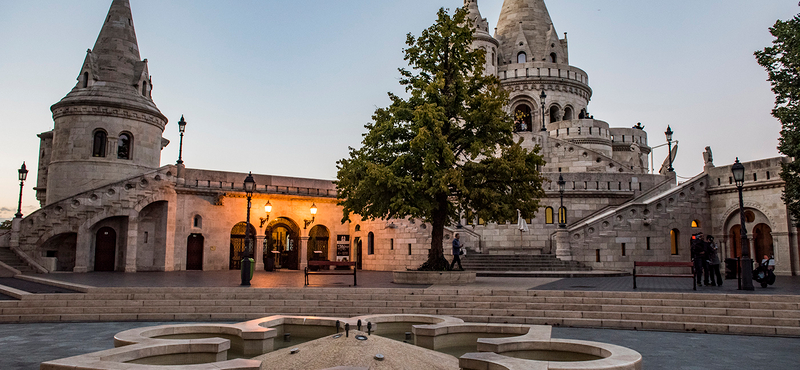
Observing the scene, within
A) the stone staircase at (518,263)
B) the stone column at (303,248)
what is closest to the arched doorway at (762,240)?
the stone staircase at (518,263)

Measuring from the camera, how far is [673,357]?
29.8 feet

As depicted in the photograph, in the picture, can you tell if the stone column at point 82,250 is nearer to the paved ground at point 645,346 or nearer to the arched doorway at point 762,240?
A: the paved ground at point 645,346

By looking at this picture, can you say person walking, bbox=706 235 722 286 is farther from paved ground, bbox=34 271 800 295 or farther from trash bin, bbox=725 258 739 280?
trash bin, bbox=725 258 739 280

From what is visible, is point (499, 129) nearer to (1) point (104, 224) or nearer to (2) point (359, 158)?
(2) point (359, 158)

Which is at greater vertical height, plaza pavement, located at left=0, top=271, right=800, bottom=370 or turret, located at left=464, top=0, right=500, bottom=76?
turret, located at left=464, top=0, right=500, bottom=76

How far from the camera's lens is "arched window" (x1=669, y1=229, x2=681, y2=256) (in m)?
27.3

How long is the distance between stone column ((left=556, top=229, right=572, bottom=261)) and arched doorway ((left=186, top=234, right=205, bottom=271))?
19.3m

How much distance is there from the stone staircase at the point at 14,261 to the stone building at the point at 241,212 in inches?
16.7

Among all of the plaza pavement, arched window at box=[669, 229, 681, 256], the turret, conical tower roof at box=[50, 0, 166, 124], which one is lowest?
the plaza pavement

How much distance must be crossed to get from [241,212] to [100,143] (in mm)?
8481

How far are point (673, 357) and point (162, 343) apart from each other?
8409 mm

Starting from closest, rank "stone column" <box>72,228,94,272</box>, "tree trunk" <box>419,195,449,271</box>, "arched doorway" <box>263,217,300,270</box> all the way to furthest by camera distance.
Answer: "tree trunk" <box>419,195,449,271</box> < "stone column" <box>72,228,94,272</box> < "arched doorway" <box>263,217,300,270</box>

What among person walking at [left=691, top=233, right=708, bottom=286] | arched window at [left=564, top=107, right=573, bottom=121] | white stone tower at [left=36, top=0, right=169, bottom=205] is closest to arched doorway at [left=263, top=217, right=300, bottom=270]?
white stone tower at [left=36, top=0, right=169, bottom=205]

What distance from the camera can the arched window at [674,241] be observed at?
2730cm
